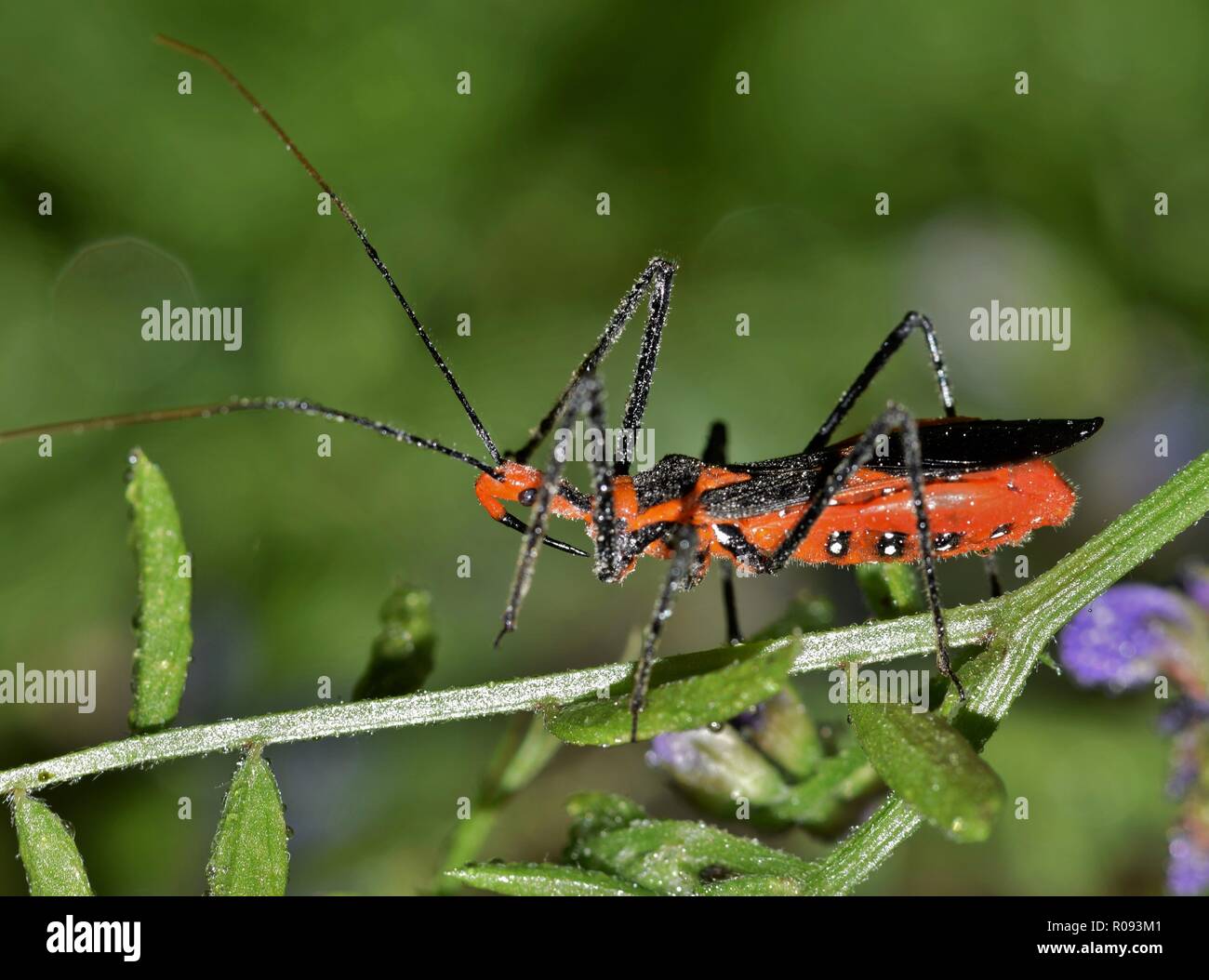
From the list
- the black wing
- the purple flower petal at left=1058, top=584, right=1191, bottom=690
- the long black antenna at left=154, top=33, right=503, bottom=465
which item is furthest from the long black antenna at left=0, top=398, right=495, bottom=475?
the purple flower petal at left=1058, top=584, right=1191, bottom=690

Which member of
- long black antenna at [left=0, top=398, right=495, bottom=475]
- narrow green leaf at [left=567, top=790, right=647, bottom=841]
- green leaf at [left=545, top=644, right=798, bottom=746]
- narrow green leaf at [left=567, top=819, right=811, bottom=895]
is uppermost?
long black antenna at [left=0, top=398, right=495, bottom=475]

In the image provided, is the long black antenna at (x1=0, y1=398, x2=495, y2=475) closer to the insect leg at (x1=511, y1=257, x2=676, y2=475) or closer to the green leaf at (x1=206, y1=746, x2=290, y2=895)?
the insect leg at (x1=511, y1=257, x2=676, y2=475)

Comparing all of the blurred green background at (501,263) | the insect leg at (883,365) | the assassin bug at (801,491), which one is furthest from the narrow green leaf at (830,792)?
the blurred green background at (501,263)

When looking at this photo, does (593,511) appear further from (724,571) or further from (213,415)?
(213,415)

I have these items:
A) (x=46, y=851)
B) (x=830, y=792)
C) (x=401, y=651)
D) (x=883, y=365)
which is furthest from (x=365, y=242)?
(x=830, y=792)

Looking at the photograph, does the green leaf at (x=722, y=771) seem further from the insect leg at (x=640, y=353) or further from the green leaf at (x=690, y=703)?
the insect leg at (x=640, y=353)

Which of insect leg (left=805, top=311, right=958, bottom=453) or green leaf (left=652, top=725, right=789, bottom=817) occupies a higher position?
insect leg (left=805, top=311, right=958, bottom=453)

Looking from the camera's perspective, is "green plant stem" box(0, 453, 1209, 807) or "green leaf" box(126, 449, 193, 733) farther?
"green leaf" box(126, 449, 193, 733)

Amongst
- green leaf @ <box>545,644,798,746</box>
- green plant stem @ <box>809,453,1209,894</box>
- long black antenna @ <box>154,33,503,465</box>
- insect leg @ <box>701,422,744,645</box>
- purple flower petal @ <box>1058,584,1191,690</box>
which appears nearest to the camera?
green leaf @ <box>545,644,798,746</box>
